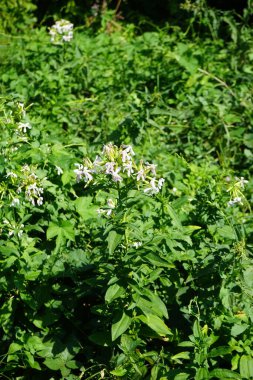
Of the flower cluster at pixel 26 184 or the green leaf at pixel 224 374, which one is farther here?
the flower cluster at pixel 26 184

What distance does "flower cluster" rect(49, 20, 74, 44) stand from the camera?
4926mm

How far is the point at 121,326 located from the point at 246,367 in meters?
0.59

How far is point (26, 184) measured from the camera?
9.64 feet

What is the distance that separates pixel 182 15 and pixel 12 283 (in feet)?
15.6

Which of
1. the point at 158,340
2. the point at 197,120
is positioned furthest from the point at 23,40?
the point at 158,340

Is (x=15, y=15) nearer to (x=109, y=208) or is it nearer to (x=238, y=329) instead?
(x=109, y=208)

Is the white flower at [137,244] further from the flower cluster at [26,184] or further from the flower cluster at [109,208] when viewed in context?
the flower cluster at [26,184]

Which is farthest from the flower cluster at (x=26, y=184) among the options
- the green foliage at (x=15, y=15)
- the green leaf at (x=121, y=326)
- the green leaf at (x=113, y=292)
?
the green foliage at (x=15, y=15)

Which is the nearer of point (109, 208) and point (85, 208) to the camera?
point (109, 208)

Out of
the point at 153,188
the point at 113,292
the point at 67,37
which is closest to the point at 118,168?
the point at 153,188

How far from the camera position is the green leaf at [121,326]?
2.66 m

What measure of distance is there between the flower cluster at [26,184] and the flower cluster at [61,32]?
224 cm

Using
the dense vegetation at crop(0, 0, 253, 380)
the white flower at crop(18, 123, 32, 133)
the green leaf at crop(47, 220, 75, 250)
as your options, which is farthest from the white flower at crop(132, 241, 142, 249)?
the white flower at crop(18, 123, 32, 133)

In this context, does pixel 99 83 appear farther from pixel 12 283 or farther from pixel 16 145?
pixel 12 283
